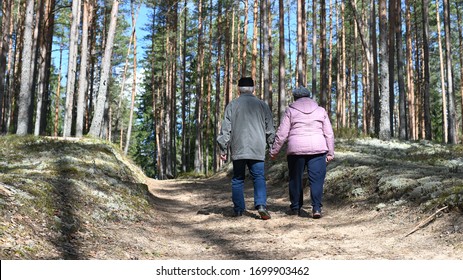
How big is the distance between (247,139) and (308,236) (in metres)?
1.78

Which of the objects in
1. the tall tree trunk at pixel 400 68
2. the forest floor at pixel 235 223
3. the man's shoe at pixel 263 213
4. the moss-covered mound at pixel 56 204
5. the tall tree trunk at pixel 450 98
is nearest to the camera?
the moss-covered mound at pixel 56 204

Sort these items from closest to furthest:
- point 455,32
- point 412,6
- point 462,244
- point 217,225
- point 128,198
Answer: point 462,244, point 217,225, point 128,198, point 412,6, point 455,32

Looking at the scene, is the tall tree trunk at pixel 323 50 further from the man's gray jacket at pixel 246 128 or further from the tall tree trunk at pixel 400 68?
the man's gray jacket at pixel 246 128

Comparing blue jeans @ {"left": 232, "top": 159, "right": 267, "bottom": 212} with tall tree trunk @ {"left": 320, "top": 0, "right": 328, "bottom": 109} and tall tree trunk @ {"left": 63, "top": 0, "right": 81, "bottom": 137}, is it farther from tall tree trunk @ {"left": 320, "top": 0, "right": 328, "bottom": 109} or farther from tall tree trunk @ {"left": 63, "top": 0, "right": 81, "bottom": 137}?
tall tree trunk @ {"left": 320, "top": 0, "right": 328, "bottom": 109}

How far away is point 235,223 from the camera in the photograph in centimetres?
615

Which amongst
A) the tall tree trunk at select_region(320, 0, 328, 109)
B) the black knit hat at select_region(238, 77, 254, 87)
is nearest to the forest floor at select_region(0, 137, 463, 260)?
the black knit hat at select_region(238, 77, 254, 87)

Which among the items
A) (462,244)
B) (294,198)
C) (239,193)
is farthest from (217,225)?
(462,244)

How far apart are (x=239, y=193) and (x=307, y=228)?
1.25 meters

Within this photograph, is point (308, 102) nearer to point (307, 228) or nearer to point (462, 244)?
point (307, 228)

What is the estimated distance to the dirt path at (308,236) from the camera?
4.31 m

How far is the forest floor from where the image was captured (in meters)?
4.16

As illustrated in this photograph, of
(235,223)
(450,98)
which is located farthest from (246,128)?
(450,98)

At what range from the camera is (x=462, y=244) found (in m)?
4.10

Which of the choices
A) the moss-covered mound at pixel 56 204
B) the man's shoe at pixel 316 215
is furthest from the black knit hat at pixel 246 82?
the moss-covered mound at pixel 56 204
